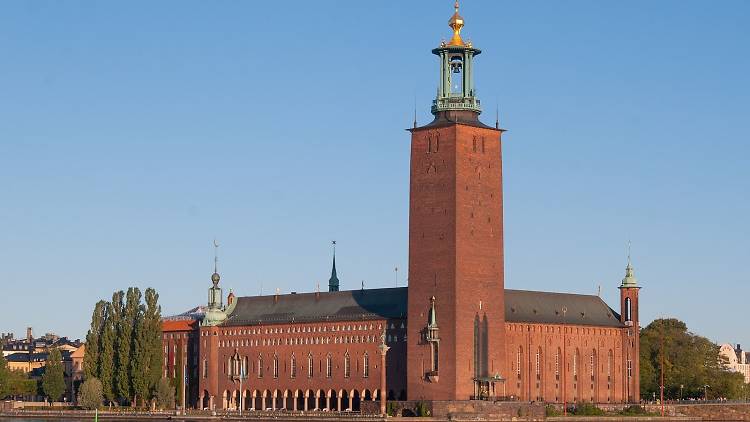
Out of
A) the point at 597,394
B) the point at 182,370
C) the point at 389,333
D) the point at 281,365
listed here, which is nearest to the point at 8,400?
the point at 182,370

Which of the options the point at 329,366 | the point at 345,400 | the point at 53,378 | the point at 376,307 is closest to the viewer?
the point at 345,400

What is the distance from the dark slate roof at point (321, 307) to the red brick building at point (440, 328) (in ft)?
0.55

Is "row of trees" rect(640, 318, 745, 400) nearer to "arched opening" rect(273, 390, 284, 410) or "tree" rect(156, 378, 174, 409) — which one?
"arched opening" rect(273, 390, 284, 410)

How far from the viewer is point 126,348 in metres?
141

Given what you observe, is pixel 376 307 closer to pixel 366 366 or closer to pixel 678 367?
pixel 366 366

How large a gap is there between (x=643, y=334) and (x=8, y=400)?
204 ft

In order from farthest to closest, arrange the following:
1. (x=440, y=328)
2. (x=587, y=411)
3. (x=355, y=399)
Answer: (x=355, y=399) < (x=587, y=411) < (x=440, y=328)

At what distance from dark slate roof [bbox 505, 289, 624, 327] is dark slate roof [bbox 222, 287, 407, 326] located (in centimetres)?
973

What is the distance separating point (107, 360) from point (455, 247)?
34715mm

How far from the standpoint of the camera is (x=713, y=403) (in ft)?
485

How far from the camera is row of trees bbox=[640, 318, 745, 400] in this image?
158 m

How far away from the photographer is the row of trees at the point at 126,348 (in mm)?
140875

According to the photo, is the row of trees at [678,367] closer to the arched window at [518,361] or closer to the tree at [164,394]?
the arched window at [518,361]

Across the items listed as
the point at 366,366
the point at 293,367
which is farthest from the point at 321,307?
the point at 366,366
